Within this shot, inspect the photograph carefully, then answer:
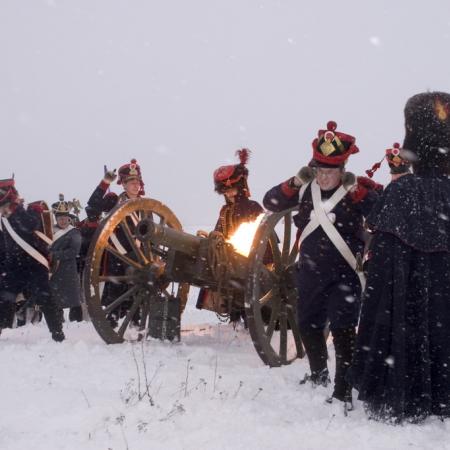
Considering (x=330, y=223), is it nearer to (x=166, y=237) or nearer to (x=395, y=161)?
(x=166, y=237)

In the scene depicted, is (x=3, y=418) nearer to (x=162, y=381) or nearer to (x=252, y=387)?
(x=162, y=381)

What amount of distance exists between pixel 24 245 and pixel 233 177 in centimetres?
218

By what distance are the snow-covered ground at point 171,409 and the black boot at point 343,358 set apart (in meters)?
0.11

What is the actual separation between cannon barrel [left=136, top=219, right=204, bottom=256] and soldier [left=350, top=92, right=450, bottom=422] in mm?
2017

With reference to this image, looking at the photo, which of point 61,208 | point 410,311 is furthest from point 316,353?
point 61,208

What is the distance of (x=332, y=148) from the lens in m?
3.84

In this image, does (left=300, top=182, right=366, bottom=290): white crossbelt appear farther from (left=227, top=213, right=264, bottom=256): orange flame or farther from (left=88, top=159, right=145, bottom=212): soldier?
(left=88, top=159, right=145, bottom=212): soldier

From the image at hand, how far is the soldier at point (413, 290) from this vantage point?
3.15m

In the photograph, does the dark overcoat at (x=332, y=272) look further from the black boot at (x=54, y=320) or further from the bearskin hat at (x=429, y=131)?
the black boot at (x=54, y=320)

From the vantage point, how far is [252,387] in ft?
12.5

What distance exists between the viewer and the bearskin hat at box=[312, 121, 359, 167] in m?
3.84

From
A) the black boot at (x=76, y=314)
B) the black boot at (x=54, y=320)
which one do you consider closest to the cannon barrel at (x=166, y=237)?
the black boot at (x=54, y=320)

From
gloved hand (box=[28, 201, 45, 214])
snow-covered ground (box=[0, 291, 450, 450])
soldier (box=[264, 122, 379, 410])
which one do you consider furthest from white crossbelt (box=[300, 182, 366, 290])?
gloved hand (box=[28, 201, 45, 214])

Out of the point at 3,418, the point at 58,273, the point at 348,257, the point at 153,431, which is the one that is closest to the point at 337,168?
the point at 348,257
